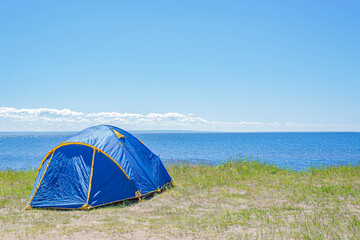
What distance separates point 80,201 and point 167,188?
3767 millimetres

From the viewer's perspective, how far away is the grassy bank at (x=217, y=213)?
22.4 ft

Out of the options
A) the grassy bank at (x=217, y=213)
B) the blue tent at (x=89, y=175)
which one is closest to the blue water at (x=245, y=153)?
the grassy bank at (x=217, y=213)

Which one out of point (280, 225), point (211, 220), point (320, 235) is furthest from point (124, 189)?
point (320, 235)

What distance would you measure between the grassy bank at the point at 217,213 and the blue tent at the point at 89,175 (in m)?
0.45

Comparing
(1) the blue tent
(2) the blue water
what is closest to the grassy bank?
(1) the blue tent

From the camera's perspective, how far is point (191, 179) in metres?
13.3

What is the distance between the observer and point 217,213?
841cm

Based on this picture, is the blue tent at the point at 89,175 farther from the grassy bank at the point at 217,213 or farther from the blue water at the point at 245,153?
the blue water at the point at 245,153

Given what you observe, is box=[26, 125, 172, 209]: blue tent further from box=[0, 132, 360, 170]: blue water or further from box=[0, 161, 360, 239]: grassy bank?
box=[0, 132, 360, 170]: blue water

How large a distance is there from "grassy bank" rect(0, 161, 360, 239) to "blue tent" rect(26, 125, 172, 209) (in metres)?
0.45

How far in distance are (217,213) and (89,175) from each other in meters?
4.42

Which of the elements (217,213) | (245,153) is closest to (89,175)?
(217,213)

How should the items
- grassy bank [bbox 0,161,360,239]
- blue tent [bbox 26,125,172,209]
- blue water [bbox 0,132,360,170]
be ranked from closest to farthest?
grassy bank [bbox 0,161,360,239] < blue tent [bbox 26,125,172,209] < blue water [bbox 0,132,360,170]

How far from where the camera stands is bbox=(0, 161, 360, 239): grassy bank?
6.83m
